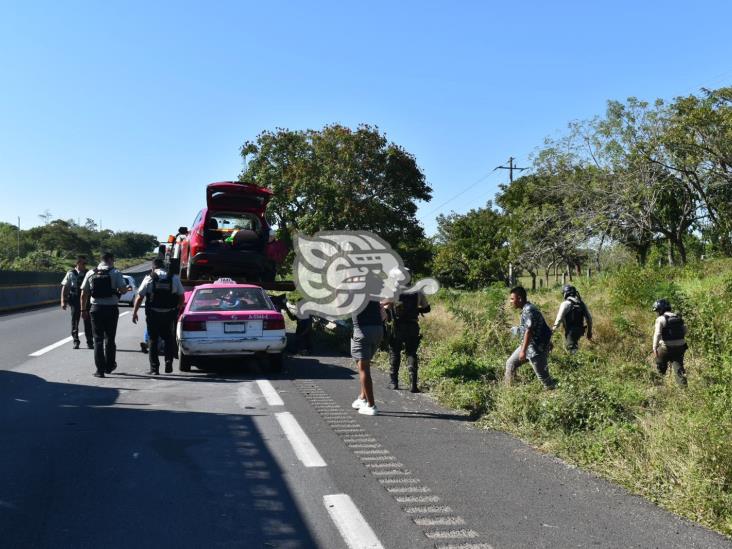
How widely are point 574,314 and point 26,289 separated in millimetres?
28755

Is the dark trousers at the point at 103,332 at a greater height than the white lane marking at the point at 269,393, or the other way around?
the dark trousers at the point at 103,332

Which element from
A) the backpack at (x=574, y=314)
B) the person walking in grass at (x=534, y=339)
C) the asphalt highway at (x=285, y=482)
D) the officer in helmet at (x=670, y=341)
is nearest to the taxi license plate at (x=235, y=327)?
the asphalt highway at (x=285, y=482)

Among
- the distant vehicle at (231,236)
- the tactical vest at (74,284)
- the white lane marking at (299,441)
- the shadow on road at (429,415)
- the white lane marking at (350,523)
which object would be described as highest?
the distant vehicle at (231,236)

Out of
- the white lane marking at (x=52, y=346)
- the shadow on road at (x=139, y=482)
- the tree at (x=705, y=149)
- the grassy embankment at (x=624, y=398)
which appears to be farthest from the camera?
the tree at (x=705, y=149)

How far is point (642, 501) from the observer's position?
16.7ft

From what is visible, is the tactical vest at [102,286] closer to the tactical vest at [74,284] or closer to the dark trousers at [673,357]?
the tactical vest at [74,284]

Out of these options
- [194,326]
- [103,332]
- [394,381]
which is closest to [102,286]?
[103,332]

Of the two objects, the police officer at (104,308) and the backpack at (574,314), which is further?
the backpack at (574,314)

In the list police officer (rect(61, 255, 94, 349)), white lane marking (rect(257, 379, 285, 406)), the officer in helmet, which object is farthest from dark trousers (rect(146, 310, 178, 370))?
the officer in helmet

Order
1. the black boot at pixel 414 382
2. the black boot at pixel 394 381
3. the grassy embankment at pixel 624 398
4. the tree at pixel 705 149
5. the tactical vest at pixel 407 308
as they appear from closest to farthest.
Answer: the grassy embankment at pixel 624 398, the black boot at pixel 414 382, the tactical vest at pixel 407 308, the black boot at pixel 394 381, the tree at pixel 705 149

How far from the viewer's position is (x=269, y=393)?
32.1 feet

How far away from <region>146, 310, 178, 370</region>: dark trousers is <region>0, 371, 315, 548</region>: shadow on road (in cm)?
324

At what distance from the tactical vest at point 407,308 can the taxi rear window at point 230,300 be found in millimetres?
2907

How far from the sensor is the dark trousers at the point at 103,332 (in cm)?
1122
